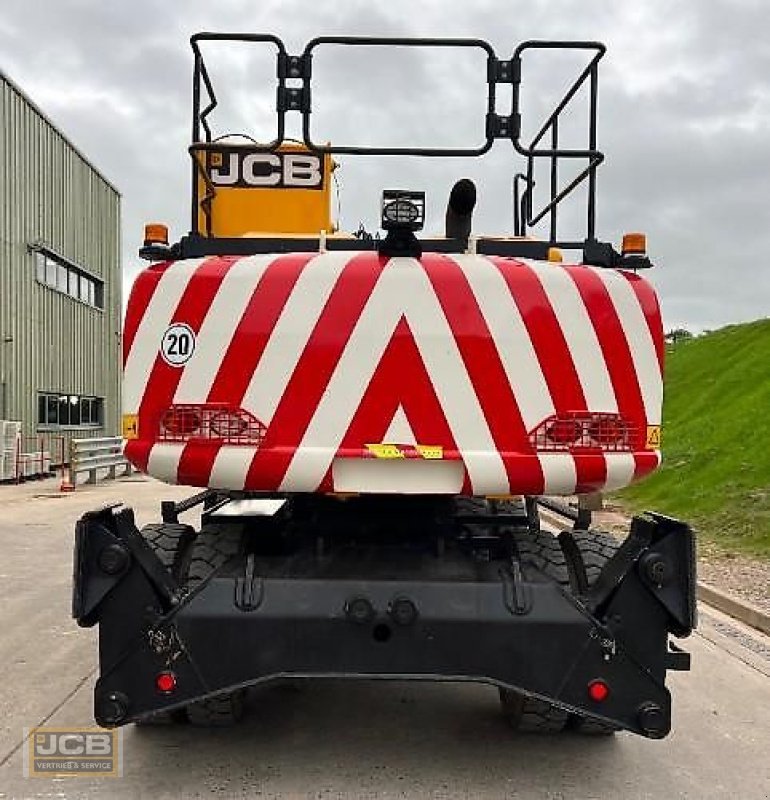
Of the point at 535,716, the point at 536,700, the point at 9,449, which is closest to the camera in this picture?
the point at 536,700

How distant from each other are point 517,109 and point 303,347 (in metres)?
1.38

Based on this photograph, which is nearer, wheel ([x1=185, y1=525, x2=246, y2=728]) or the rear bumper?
the rear bumper

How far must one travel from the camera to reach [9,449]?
2070 cm

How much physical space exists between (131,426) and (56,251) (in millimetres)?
24578

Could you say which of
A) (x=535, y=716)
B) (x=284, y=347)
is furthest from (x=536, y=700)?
(x=284, y=347)

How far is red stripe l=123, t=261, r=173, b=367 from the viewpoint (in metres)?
3.43

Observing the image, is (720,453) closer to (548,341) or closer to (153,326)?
(548,341)

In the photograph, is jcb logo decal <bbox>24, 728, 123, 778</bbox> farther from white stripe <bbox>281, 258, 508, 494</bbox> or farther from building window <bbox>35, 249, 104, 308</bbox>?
building window <bbox>35, 249, 104, 308</bbox>

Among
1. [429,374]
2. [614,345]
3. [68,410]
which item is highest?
[614,345]

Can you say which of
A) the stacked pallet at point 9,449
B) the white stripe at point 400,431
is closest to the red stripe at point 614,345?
the white stripe at point 400,431

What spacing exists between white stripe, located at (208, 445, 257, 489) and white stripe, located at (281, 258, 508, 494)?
0.16 meters

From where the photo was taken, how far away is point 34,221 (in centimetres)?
2458

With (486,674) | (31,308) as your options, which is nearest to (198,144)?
(486,674)

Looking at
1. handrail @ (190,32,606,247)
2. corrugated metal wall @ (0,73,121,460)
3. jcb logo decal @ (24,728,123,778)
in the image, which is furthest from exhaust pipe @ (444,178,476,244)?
corrugated metal wall @ (0,73,121,460)
